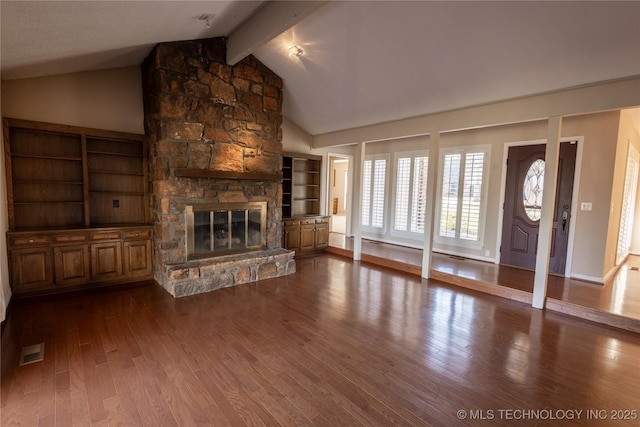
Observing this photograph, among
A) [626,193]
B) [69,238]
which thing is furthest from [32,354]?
[626,193]

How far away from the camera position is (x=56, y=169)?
13.8 ft

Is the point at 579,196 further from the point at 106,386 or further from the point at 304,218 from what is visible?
the point at 106,386

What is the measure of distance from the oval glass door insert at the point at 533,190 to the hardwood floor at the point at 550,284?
102 cm

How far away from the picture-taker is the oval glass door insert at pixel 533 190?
5.15 m

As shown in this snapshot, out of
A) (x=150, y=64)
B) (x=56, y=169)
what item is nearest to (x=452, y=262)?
(x=150, y=64)

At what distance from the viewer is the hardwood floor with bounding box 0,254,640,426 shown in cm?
203

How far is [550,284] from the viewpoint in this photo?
448 cm

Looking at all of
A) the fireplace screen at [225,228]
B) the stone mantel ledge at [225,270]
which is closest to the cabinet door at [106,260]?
the stone mantel ledge at [225,270]

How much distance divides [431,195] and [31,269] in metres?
5.55

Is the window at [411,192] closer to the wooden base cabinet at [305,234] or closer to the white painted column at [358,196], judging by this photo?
the white painted column at [358,196]

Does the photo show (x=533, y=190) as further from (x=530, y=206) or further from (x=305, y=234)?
(x=305, y=234)

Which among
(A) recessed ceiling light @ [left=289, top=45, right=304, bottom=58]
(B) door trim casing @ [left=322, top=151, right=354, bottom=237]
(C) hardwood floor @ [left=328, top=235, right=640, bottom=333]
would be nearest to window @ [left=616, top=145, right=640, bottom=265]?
(C) hardwood floor @ [left=328, top=235, right=640, bottom=333]

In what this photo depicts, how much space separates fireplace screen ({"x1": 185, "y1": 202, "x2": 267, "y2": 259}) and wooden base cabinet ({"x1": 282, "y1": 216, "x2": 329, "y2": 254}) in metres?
1.06

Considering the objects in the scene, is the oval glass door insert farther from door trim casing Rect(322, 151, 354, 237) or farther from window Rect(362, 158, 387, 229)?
door trim casing Rect(322, 151, 354, 237)
